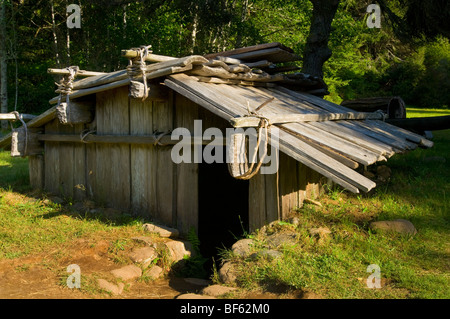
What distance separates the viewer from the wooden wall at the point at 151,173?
6.10m

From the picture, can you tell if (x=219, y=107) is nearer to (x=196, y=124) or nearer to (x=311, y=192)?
(x=196, y=124)

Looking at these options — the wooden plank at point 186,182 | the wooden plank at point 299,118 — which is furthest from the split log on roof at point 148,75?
the wooden plank at point 299,118

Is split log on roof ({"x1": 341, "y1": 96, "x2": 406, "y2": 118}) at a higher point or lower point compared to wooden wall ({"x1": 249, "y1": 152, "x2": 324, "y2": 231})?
higher

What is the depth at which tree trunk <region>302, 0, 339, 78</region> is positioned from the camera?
11898 mm

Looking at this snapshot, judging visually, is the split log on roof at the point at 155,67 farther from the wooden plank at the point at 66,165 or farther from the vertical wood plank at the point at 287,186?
the vertical wood plank at the point at 287,186

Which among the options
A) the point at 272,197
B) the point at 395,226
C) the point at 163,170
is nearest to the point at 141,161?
the point at 163,170

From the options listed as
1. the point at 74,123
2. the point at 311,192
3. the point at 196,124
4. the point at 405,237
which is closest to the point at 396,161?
the point at 311,192

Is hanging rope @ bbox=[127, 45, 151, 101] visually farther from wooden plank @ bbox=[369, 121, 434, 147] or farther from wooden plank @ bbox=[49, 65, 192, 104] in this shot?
wooden plank @ bbox=[369, 121, 434, 147]

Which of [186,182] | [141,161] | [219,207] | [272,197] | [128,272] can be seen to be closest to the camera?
[128,272]

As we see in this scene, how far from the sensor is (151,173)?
7.11 meters

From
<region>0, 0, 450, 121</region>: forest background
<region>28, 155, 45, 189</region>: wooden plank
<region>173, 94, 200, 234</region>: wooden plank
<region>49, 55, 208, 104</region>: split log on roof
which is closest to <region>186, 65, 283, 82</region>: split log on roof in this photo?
<region>49, 55, 208, 104</region>: split log on roof

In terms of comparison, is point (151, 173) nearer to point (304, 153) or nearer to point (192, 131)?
point (192, 131)

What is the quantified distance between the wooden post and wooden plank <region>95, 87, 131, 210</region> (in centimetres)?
178

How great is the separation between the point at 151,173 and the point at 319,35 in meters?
7.15
